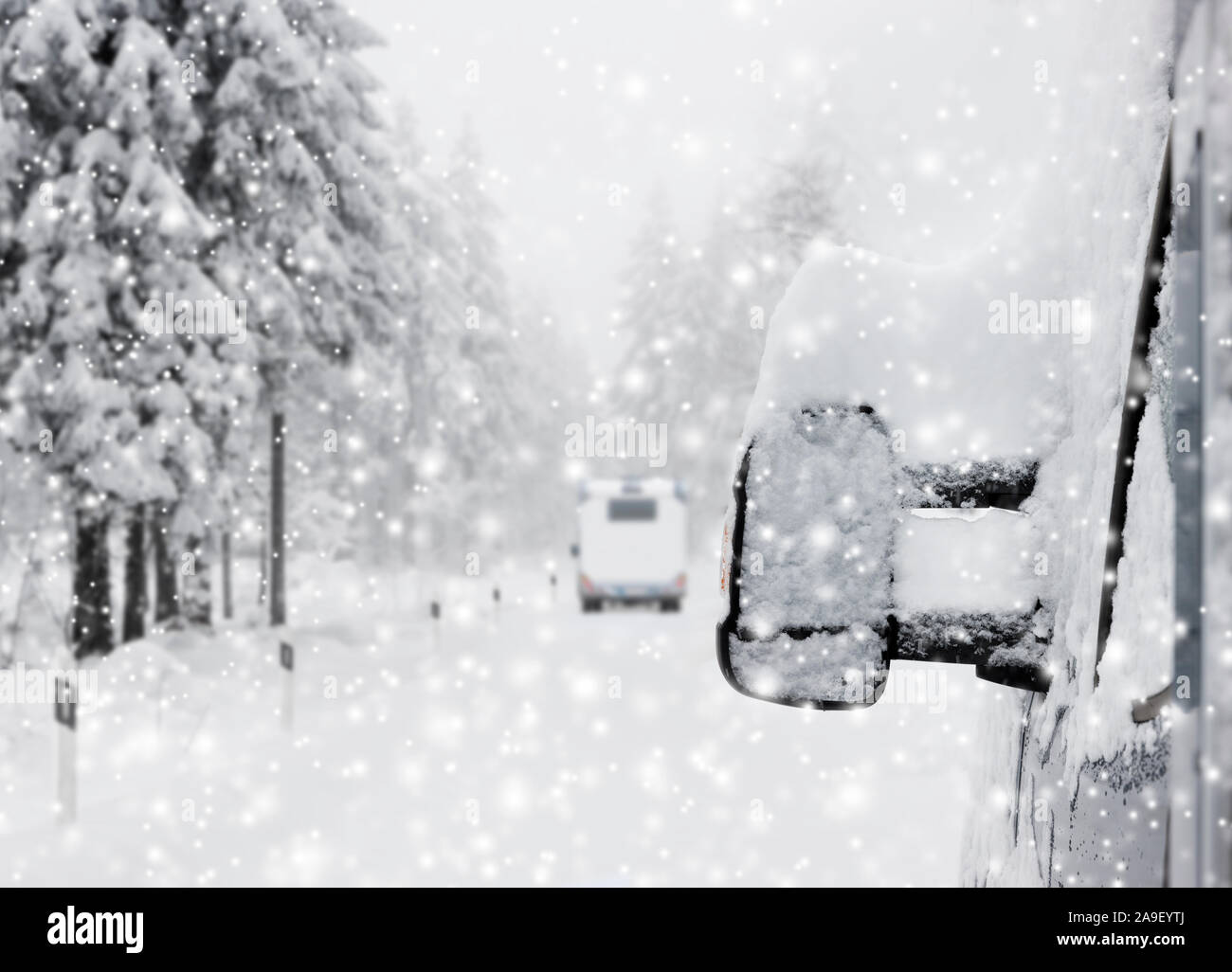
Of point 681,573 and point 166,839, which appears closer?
point 166,839

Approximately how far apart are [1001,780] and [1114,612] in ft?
2.95

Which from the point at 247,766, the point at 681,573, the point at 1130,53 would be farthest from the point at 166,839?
the point at 681,573

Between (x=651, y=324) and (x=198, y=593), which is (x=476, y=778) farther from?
(x=651, y=324)

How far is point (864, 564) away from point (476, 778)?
8.10 meters

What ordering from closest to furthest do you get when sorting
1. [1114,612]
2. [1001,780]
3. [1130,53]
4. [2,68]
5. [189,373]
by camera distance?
[1114,612] → [1130,53] → [1001,780] → [2,68] → [189,373]

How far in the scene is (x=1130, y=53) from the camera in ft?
7.25

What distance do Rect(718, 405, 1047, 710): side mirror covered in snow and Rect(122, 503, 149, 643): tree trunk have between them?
17.2 meters

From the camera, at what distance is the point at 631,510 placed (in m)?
27.6

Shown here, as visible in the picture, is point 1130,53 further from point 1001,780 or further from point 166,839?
point 166,839

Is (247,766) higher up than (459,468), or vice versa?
(459,468)

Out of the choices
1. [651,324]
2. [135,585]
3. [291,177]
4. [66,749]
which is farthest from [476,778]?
[651,324]

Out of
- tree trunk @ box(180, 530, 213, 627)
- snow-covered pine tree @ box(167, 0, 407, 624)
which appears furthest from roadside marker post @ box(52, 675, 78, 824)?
snow-covered pine tree @ box(167, 0, 407, 624)

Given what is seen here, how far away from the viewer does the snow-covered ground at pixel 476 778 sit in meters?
6.93

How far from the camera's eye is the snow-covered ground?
22.7 ft
